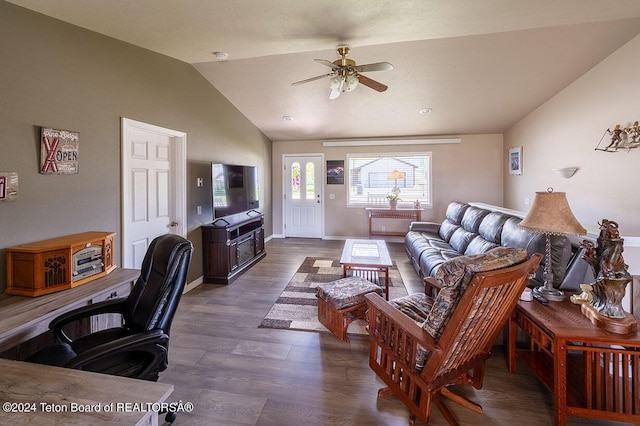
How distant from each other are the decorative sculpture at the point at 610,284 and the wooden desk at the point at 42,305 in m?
2.94

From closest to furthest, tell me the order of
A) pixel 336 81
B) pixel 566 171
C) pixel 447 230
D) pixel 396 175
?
pixel 336 81, pixel 566 171, pixel 447 230, pixel 396 175

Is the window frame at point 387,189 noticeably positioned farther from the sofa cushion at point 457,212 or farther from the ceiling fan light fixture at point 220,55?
the ceiling fan light fixture at point 220,55

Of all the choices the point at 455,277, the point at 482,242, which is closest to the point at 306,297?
the point at 482,242

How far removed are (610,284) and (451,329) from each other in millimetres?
990

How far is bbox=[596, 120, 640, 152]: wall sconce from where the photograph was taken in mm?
2834

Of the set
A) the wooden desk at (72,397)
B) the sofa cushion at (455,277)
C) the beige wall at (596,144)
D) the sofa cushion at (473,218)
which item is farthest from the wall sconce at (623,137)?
the wooden desk at (72,397)

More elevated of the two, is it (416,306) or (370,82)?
(370,82)

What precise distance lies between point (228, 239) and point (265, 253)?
1513 mm

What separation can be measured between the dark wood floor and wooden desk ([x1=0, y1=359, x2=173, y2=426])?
931 mm

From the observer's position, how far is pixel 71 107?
222 cm

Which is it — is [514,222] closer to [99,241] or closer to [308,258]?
[308,258]

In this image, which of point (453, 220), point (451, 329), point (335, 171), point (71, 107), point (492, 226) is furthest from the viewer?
point (335, 171)

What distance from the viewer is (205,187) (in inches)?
160

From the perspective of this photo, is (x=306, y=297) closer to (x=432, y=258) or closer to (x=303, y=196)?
(x=432, y=258)
